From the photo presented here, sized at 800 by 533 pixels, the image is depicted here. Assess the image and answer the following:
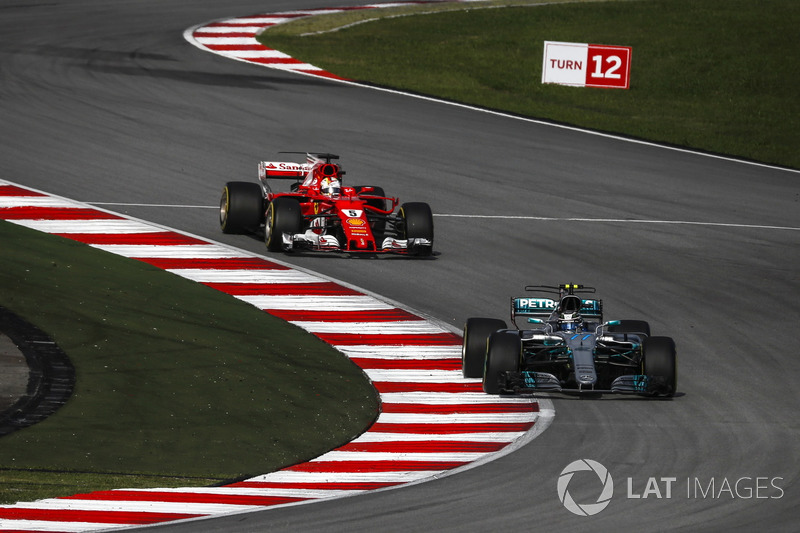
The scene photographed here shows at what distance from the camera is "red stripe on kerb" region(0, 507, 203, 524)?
9289 millimetres

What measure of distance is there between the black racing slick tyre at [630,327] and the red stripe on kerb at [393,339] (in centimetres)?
181

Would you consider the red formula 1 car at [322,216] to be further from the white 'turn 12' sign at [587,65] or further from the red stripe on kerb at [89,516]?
the white 'turn 12' sign at [587,65]

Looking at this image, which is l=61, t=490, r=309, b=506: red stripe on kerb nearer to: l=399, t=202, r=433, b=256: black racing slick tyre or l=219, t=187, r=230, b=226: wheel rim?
l=399, t=202, r=433, b=256: black racing slick tyre

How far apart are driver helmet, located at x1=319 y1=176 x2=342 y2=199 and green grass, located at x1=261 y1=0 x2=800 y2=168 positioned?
9606 millimetres

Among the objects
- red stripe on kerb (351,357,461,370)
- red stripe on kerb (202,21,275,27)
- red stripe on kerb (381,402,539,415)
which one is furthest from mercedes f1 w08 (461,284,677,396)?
red stripe on kerb (202,21,275,27)

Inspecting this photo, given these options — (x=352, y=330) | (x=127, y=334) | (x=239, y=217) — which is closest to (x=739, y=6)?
(x=239, y=217)

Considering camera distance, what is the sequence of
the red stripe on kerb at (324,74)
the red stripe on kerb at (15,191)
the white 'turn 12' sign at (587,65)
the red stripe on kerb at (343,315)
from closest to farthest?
the red stripe on kerb at (343,315) < the red stripe on kerb at (15,191) < the white 'turn 12' sign at (587,65) < the red stripe on kerb at (324,74)

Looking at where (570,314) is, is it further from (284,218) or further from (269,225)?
(269,225)

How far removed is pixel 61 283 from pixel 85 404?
3.94 m

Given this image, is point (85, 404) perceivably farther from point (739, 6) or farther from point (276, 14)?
point (739, 6)

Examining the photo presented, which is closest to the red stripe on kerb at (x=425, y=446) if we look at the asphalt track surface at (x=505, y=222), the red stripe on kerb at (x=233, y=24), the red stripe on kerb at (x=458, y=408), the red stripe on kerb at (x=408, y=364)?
the asphalt track surface at (x=505, y=222)

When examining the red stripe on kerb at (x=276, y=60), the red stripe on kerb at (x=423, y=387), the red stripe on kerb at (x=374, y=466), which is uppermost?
the red stripe on kerb at (x=276, y=60)

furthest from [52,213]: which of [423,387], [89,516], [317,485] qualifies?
[89,516]

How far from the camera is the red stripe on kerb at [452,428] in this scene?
12.8 metres
